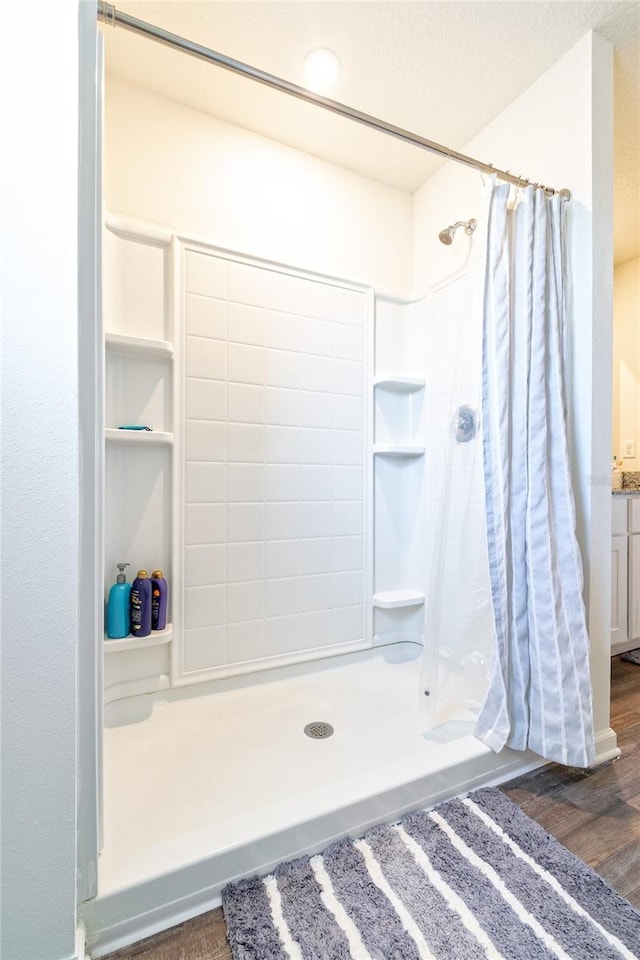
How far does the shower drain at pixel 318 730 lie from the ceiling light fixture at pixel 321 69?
7.78 ft

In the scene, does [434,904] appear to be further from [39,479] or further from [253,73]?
[253,73]

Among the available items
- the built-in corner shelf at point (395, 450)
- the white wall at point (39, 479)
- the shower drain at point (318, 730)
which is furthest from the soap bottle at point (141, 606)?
the built-in corner shelf at point (395, 450)

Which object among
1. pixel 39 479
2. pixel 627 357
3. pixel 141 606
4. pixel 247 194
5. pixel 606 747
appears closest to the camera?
pixel 39 479

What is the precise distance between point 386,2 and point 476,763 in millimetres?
2319

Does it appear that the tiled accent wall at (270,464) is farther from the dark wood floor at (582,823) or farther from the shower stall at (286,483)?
the dark wood floor at (582,823)

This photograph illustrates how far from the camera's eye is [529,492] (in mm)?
1271

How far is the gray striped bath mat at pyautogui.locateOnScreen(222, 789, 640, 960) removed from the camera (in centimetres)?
79

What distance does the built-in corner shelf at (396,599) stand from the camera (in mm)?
1936

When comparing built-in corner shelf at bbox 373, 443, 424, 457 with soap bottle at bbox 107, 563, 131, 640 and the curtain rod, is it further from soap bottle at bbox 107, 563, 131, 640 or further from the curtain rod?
soap bottle at bbox 107, 563, 131, 640

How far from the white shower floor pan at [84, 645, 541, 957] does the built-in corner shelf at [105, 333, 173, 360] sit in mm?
1297

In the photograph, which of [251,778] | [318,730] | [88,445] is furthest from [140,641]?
[88,445]

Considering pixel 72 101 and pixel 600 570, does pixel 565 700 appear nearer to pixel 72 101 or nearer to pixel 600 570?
pixel 600 570

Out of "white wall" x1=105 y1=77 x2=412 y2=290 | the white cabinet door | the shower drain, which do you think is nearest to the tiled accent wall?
"white wall" x1=105 y1=77 x2=412 y2=290

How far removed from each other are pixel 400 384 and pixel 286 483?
740 millimetres
